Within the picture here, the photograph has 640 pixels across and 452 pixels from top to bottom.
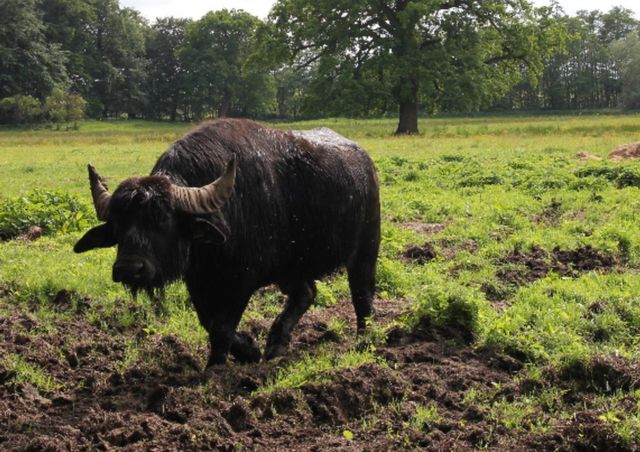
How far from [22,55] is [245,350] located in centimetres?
6914

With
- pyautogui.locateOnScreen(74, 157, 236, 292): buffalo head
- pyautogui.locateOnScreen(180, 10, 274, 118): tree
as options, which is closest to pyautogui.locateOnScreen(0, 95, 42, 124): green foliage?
pyautogui.locateOnScreen(180, 10, 274, 118): tree

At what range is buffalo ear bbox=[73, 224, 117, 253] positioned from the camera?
506cm

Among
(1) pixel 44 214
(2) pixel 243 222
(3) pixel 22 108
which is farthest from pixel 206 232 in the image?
(3) pixel 22 108

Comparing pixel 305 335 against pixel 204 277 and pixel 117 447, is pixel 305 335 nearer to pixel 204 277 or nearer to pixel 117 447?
pixel 204 277

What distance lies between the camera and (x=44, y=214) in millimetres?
11945

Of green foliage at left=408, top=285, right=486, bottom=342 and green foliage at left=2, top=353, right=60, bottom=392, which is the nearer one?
green foliage at left=2, top=353, right=60, bottom=392

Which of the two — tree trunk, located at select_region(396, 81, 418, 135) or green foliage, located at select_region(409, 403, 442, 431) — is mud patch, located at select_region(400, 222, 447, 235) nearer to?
green foliage, located at select_region(409, 403, 442, 431)

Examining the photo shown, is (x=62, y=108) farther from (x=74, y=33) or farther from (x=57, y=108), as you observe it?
(x=74, y=33)

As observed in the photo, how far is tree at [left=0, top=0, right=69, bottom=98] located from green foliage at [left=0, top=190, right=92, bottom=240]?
58573 millimetres

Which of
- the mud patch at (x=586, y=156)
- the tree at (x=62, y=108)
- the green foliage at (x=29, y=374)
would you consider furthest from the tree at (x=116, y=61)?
the green foliage at (x=29, y=374)

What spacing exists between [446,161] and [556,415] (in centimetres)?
1673

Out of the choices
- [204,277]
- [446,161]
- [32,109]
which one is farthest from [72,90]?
[204,277]

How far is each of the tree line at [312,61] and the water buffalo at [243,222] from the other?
3149 centimetres

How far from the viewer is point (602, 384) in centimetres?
510
